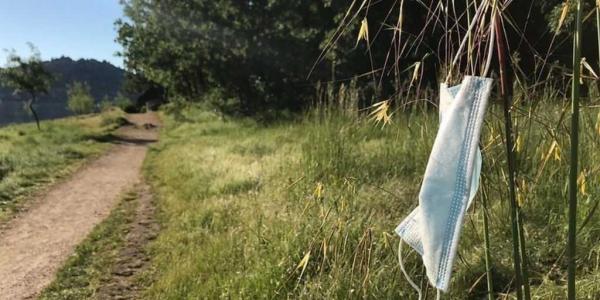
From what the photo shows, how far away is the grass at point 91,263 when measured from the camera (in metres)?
4.64

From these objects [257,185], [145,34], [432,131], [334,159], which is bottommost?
[257,185]

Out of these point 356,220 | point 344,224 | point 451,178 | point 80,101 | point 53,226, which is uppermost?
point 451,178

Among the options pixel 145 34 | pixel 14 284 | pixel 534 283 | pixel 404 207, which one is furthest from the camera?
pixel 145 34

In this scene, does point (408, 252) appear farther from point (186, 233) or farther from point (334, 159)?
point (186, 233)

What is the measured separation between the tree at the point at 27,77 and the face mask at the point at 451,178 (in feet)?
90.5

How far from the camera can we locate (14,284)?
491 cm

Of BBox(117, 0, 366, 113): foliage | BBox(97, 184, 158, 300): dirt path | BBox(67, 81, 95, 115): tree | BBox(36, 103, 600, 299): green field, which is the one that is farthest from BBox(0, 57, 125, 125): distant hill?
BBox(36, 103, 600, 299): green field

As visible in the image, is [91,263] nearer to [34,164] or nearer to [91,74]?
[34,164]

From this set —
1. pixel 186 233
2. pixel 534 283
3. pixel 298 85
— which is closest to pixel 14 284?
pixel 186 233

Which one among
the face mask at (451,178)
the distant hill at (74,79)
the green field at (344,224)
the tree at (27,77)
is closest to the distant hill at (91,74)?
the distant hill at (74,79)

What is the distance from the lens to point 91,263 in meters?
5.39

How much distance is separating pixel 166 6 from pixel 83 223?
12296 millimetres

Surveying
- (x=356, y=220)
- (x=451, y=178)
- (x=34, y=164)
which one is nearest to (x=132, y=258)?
(x=356, y=220)

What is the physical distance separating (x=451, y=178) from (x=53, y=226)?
6862 mm
